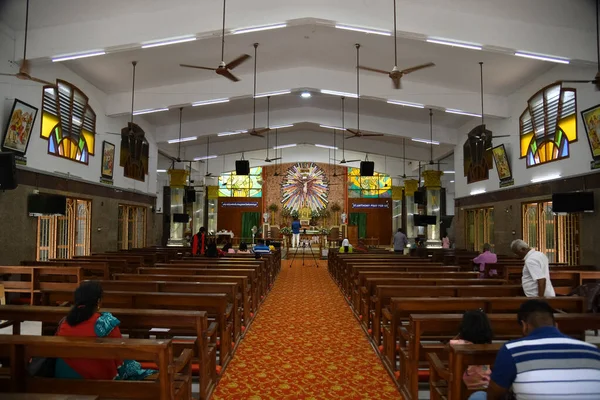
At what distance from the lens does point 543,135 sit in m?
9.78

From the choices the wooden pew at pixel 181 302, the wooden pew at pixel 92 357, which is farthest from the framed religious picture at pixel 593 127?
the wooden pew at pixel 92 357

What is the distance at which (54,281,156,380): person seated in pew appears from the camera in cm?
240

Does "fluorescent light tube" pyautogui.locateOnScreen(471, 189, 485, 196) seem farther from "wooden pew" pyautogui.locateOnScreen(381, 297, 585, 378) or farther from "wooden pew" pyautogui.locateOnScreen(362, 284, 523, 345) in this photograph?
"wooden pew" pyautogui.locateOnScreen(381, 297, 585, 378)

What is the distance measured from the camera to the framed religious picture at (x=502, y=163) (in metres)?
11.3


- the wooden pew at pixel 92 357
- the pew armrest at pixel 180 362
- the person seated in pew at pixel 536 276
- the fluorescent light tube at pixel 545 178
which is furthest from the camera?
the fluorescent light tube at pixel 545 178

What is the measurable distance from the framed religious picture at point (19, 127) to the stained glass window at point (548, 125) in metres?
10.7

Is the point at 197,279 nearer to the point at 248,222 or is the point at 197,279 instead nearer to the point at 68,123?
the point at 68,123

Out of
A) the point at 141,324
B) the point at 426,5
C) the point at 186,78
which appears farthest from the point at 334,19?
the point at 141,324

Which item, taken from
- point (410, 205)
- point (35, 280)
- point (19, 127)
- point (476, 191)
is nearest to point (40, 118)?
point (19, 127)

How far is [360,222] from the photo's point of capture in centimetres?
2536

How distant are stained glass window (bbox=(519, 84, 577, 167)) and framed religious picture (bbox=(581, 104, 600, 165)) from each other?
0.61 metres

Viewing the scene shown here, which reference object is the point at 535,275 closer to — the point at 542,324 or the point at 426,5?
the point at 542,324

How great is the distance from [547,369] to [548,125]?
9504 millimetres

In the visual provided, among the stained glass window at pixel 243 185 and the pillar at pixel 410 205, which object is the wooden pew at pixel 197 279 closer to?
the pillar at pixel 410 205
